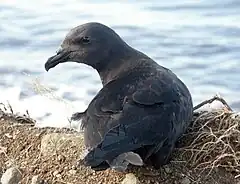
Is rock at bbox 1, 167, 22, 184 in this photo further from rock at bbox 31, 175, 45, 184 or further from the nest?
the nest

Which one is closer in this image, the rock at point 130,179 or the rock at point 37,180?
the rock at point 130,179

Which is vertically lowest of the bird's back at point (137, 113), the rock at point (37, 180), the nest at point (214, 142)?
the rock at point (37, 180)

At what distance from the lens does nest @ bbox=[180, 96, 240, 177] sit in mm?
4461

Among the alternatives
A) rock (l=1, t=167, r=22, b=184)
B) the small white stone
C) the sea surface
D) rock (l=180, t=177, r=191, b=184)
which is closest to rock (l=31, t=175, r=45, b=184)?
the small white stone

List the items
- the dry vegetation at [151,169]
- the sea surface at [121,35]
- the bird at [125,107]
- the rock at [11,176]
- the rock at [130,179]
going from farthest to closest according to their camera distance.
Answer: the sea surface at [121,35]
the rock at [11,176]
the dry vegetation at [151,169]
the rock at [130,179]
the bird at [125,107]

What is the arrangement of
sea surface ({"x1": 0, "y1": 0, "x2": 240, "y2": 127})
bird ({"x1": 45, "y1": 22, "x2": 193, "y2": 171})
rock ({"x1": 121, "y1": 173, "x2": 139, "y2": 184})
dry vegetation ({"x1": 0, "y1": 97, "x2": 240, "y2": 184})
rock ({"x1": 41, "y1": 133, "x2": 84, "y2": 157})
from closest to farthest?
bird ({"x1": 45, "y1": 22, "x2": 193, "y2": 171}) → rock ({"x1": 121, "y1": 173, "x2": 139, "y2": 184}) → dry vegetation ({"x1": 0, "y1": 97, "x2": 240, "y2": 184}) → rock ({"x1": 41, "y1": 133, "x2": 84, "y2": 157}) → sea surface ({"x1": 0, "y1": 0, "x2": 240, "y2": 127})

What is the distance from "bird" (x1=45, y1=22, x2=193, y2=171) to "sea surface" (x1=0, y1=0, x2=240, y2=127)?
728mm

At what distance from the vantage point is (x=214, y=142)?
178 inches

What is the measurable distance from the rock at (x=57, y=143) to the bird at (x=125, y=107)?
0.31 metres

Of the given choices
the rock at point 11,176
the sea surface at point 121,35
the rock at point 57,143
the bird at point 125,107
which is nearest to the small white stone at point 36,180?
the rock at point 11,176

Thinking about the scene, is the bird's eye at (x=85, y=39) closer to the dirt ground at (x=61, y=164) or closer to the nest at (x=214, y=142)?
the dirt ground at (x=61, y=164)

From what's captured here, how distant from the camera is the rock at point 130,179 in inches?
169

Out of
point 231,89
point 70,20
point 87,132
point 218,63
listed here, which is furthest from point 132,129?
point 70,20

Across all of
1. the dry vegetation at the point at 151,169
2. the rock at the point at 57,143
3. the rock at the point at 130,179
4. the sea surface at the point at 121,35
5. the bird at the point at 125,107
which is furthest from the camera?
the sea surface at the point at 121,35
